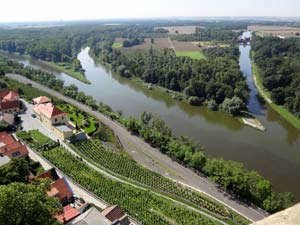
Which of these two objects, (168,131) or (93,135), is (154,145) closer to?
(168,131)

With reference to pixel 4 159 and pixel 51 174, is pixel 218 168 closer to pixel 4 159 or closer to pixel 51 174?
pixel 51 174

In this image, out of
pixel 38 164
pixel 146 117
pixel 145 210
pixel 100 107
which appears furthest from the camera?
pixel 100 107

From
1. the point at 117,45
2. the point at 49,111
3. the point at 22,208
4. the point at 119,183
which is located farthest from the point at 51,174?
the point at 117,45

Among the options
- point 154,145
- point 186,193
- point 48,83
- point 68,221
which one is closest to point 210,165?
point 186,193

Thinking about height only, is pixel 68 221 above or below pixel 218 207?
above

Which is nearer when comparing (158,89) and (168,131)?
A: (168,131)

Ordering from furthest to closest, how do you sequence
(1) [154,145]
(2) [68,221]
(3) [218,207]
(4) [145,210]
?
(1) [154,145], (3) [218,207], (4) [145,210], (2) [68,221]

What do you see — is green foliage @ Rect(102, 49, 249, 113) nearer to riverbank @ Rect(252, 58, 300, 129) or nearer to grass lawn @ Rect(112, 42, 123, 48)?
riverbank @ Rect(252, 58, 300, 129)
